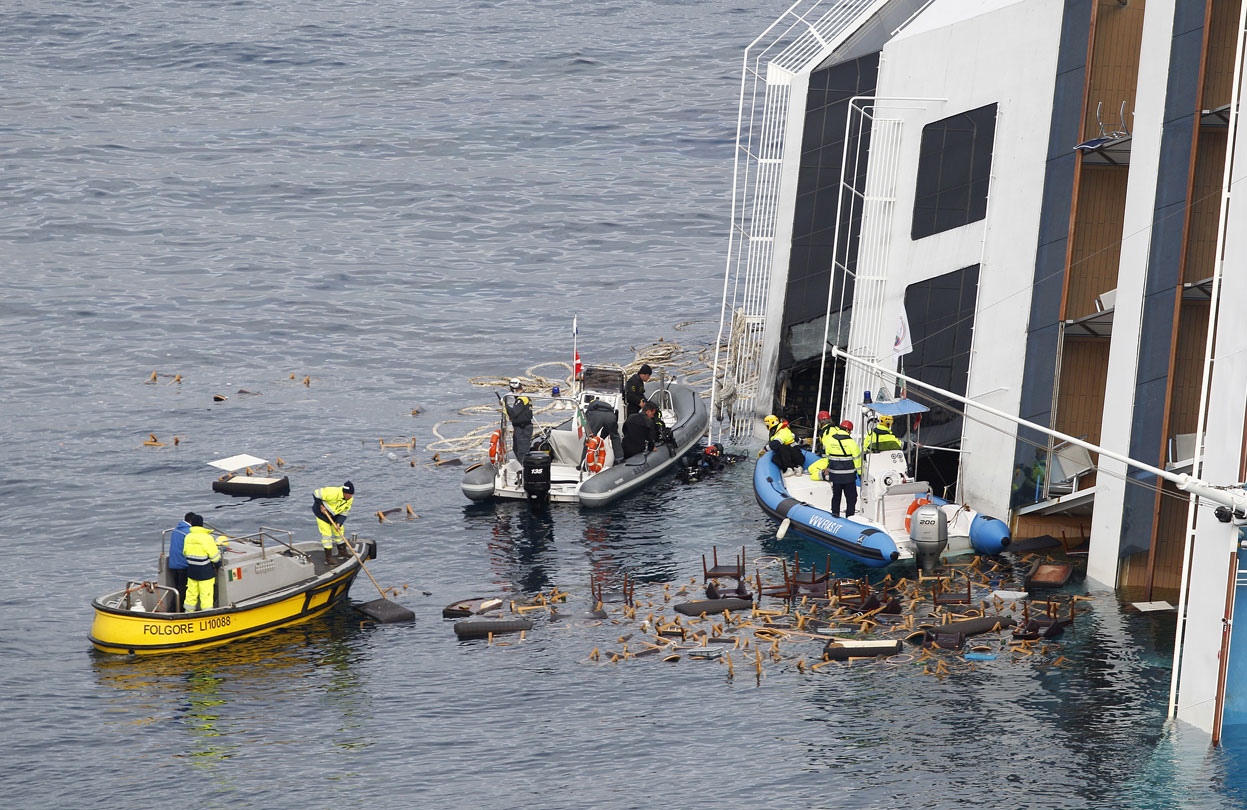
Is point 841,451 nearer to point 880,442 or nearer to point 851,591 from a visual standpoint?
point 880,442

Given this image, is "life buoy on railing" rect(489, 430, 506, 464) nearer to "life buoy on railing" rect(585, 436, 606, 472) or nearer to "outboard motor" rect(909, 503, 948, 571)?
"life buoy on railing" rect(585, 436, 606, 472)

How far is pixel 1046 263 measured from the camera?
3036 centimetres

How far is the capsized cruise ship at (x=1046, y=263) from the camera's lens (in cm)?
2352

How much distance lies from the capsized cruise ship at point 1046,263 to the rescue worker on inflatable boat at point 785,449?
1.40 metres

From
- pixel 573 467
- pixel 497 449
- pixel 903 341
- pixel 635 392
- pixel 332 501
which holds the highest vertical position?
pixel 903 341

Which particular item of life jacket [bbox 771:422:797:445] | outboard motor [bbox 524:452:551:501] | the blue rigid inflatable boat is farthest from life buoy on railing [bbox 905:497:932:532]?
outboard motor [bbox 524:452:551:501]

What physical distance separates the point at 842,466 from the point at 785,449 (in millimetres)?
3031

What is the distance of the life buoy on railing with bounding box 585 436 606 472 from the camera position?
1332 inches

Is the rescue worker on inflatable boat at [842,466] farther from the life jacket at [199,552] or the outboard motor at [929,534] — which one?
the life jacket at [199,552]

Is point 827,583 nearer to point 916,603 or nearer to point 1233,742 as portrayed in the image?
point 916,603

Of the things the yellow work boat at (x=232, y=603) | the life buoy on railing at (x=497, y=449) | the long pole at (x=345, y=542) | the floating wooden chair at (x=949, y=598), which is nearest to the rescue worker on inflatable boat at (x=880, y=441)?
the floating wooden chair at (x=949, y=598)

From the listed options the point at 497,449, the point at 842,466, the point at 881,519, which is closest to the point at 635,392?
the point at 497,449

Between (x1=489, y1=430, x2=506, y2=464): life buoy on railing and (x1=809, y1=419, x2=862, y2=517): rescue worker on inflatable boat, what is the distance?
23.4 feet

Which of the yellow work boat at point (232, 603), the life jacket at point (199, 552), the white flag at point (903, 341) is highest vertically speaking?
the white flag at point (903, 341)
